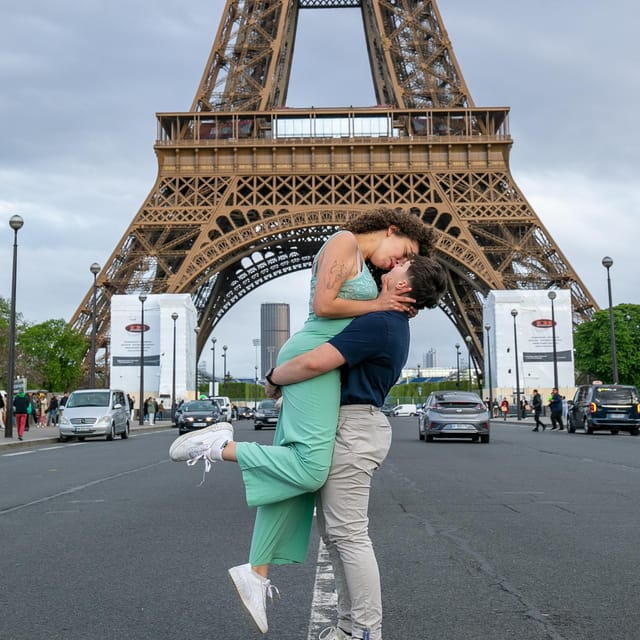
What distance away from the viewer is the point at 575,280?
151ft

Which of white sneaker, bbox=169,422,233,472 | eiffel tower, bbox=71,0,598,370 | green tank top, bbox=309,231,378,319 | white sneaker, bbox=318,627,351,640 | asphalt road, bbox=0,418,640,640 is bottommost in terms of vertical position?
asphalt road, bbox=0,418,640,640

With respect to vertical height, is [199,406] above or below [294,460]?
below

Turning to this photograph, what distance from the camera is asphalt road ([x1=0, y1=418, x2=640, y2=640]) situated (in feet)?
14.7

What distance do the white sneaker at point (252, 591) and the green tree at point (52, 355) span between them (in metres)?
50.3

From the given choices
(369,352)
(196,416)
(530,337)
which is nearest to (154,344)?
(196,416)

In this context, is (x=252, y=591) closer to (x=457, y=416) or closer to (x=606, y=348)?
(x=457, y=416)

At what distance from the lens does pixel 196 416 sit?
33.3 metres

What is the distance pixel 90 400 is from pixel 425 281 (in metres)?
24.7

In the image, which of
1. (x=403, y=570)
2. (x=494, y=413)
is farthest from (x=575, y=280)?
(x=403, y=570)

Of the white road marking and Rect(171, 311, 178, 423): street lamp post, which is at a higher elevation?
Rect(171, 311, 178, 423): street lamp post

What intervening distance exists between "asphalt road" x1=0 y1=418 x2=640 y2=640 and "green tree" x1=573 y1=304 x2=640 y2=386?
158 ft

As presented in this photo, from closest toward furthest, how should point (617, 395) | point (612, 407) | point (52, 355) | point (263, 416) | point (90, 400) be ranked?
1. point (90, 400)
2. point (617, 395)
3. point (612, 407)
4. point (263, 416)
5. point (52, 355)

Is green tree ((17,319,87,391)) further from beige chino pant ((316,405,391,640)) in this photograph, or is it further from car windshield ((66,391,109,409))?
beige chino pant ((316,405,391,640))

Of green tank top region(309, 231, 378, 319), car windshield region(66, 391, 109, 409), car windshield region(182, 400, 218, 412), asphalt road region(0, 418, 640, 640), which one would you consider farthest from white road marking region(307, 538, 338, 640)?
car windshield region(182, 400, 218, 412)
